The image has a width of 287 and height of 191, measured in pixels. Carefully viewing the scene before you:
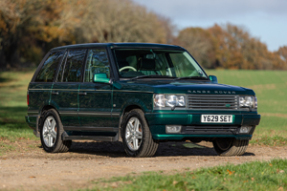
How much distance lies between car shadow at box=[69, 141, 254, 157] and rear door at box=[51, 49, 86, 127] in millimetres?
851

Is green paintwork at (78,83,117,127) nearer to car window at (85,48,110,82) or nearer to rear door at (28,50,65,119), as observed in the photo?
car window at (85,48,110,82)

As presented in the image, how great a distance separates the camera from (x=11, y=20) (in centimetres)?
4419

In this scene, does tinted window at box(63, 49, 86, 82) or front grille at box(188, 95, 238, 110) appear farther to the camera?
tinted window at box(63, 49, 86, 82)

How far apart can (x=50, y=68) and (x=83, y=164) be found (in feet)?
11.5

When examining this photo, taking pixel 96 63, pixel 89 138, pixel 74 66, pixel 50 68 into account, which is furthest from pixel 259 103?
pixel 89 138

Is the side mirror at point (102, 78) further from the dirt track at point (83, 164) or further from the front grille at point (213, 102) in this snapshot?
the front grille at point (213, 102)

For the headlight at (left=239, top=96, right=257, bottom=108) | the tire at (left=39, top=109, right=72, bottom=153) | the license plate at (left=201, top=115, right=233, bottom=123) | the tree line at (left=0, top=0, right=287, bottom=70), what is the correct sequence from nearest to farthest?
the license plate at (left=201, top=115, right=233, bottom=123), the headlight at (left=239, top=96, right=257, bottom=108), the tire at (left=39, top=109, right=72, bottom=153), the tree line at (left=0, top=0, right=287, bottom=70)

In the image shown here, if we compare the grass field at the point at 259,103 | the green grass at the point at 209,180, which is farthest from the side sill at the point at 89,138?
the green grass at the point at 209,180

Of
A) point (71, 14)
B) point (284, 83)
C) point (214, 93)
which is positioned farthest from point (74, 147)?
point (284, 83)

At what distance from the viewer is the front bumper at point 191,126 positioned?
8727 mm

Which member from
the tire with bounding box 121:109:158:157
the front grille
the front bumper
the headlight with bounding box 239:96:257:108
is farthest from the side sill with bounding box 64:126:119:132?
the headlight with bounding box 239:96:257:108

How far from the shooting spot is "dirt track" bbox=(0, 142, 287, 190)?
22.1ft

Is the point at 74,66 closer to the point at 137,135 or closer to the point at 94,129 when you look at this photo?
the point at 94,129

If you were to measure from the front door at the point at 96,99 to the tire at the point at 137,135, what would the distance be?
466mm
